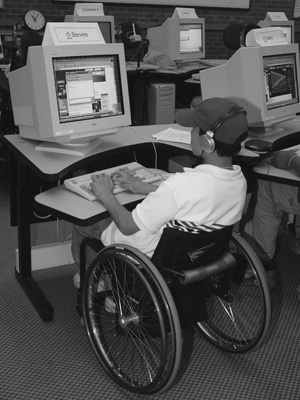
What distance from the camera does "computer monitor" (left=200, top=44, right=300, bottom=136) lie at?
8.35ft

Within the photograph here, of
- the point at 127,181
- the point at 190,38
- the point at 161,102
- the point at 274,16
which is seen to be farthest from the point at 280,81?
the point at 274,16

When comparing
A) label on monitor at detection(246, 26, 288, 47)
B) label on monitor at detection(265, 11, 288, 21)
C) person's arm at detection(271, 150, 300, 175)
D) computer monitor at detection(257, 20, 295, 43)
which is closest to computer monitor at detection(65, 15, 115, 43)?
computer monitor at detection(257, 20, 295, 43)

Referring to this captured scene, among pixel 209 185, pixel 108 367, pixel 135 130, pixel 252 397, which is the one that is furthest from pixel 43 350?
pixel 135 130

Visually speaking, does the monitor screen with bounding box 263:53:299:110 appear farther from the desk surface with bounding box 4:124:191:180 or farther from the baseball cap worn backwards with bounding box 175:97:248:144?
the baseball cap worn backwards with bounding box 175:97:248:144

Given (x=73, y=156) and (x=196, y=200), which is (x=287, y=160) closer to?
(x=196, y=200)

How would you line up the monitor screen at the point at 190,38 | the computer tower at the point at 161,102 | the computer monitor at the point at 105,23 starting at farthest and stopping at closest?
the monitor screen at the point at 190,38
the computer monitor at the point at 105,23
the computer tower at the point at 161,102

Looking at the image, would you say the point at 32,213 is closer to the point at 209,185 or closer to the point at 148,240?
the point at 148,240

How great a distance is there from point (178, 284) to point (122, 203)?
0.38 m

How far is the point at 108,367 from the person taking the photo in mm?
1891

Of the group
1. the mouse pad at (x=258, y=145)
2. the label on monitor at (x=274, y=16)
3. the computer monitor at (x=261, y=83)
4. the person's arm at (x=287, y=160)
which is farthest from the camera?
the label on monitor at (x=274, y=16)

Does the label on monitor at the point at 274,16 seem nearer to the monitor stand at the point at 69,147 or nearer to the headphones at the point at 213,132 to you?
the monitor stand at the point at 69,147

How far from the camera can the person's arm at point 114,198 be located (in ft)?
5.67

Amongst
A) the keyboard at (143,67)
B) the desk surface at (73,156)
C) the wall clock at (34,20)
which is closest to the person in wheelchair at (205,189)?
the desk surface at (73,156)

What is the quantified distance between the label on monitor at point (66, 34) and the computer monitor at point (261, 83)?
0.71m
